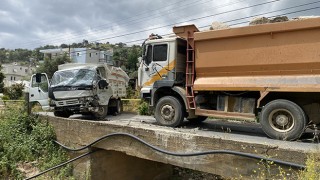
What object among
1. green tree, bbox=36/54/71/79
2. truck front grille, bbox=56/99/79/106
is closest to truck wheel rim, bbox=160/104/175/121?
truck front grille, bbox=56/99/79/106

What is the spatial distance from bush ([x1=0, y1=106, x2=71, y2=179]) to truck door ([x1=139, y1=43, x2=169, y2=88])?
3816 mm

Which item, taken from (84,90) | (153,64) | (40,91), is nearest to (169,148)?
(153,64)

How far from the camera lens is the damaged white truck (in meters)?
10.5

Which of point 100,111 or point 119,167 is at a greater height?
point 100,111

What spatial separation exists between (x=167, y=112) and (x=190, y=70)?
4.47ft

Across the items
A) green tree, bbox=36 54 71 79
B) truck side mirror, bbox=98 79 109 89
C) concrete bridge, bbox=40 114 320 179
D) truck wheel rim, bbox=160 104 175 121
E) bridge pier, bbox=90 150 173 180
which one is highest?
green tree, bbox=36 54 71 79

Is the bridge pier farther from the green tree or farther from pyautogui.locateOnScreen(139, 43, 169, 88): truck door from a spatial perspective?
the green tree

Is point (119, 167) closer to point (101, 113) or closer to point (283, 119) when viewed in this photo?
point (101, 113)

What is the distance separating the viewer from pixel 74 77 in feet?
35.9

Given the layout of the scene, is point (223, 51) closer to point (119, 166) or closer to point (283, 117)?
point (283, 117)

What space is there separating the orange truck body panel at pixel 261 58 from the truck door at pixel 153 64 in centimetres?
105

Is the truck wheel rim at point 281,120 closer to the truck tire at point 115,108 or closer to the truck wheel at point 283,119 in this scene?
the truck wheel at point 283,119

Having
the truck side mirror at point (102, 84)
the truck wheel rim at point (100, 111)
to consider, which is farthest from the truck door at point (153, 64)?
the truck wheel rim at point (100, 111)

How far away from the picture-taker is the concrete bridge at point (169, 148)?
5422mm
